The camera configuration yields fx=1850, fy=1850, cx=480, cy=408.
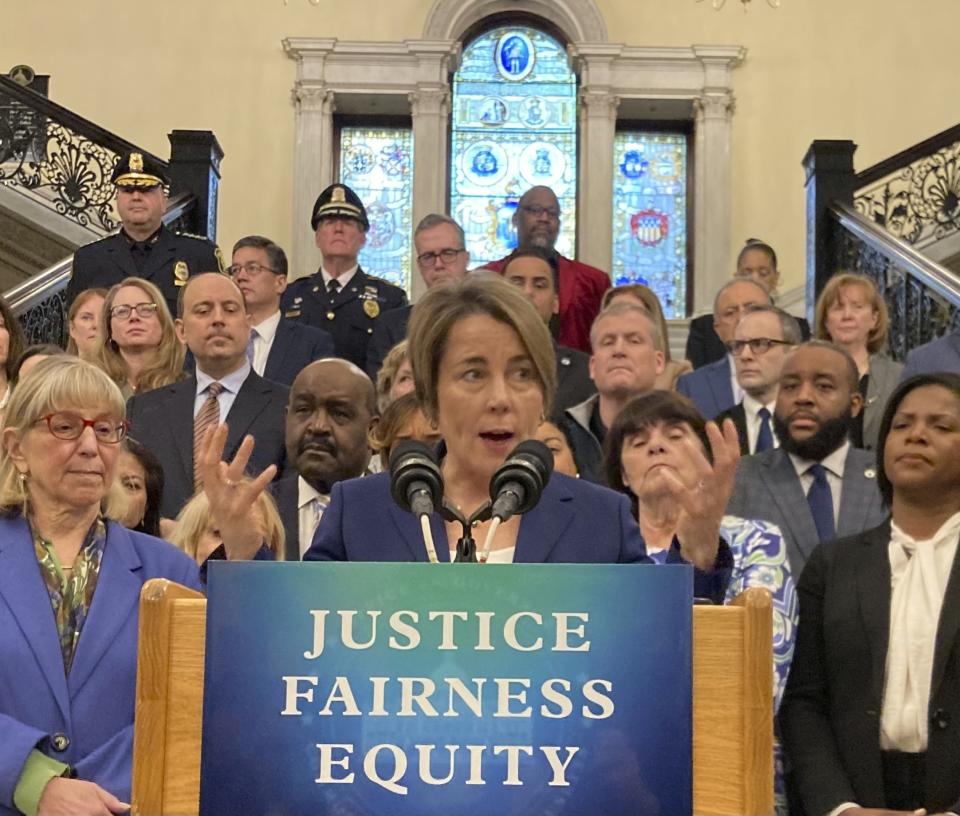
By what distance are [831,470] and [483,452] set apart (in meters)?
2.47

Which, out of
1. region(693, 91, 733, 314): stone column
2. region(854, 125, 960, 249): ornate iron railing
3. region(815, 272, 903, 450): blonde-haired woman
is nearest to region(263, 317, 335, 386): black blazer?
region(815, 272, 903, 450): blonde-haired woman

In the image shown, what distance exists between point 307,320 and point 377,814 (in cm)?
581

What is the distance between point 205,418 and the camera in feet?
18.5

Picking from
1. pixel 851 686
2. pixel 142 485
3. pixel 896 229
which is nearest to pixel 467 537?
pixel 851 686

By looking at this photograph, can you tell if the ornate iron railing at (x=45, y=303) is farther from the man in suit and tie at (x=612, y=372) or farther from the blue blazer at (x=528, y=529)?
the blue blazer at (x=528, y=529)

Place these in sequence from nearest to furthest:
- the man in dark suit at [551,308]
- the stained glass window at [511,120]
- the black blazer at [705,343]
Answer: the man in dark suit at [551,308]
the black blazer at [705,343]
the stained glass window at [511,120]

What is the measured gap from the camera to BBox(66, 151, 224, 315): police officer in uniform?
7.96m

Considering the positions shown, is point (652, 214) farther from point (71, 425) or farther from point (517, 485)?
point (517, 485)

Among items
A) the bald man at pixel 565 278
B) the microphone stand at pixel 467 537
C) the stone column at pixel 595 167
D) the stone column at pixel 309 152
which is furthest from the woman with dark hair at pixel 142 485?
the stone column at pixel 595 167

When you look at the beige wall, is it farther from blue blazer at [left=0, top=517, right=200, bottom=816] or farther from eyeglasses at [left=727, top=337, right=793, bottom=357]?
blue blazer at [left=0, top=517, right=200, bottom=816]

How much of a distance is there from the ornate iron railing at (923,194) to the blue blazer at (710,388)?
4174mm

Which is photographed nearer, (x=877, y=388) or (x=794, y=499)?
(x=794, y=499)

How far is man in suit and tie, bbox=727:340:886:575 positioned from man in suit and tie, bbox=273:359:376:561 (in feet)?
3.32

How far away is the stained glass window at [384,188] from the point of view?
44.9 feet
